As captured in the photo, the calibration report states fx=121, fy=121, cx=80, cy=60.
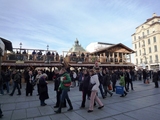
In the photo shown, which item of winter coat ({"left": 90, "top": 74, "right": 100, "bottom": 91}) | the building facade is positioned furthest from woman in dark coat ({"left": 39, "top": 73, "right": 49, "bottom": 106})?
the building facade

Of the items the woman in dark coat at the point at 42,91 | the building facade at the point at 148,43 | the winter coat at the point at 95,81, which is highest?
the building facade at the point at 148,43

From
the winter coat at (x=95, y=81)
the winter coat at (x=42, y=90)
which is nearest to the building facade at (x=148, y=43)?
the winter coat at (x=95, y=81)

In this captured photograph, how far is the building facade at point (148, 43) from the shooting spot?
49.7 metres

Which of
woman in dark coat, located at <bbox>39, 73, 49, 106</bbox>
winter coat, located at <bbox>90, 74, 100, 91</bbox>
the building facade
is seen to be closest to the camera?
winter coat, located at <bbox>90, 74, 100, 91</bbox>

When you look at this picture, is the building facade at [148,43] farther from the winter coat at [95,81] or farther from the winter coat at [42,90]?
the winter coat at [42,90]

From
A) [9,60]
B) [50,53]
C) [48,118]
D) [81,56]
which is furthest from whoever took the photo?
[81,56]

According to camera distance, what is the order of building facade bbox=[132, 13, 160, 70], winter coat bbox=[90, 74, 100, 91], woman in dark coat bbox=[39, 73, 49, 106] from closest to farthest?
winter coat bbox=[90, 74, 100, 91], woman in dark coat bbox=[39, 73, 49, 106], building facade bbox=[132, 13, 160, 70]

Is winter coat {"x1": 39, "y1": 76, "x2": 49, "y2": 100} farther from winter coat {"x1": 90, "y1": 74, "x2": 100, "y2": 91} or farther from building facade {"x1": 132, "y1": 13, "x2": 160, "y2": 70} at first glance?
building facade {"x1": 132, "y1": 13, "x2": 160, "y2": 70}

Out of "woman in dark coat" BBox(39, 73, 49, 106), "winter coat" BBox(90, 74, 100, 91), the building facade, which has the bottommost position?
"woman in dark coat" BBox(39, 73, 49, 106)

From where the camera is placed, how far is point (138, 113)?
4680 millimetres

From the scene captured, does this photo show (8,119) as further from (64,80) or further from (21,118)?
(64,80)

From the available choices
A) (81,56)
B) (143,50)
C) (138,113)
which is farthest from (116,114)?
(143,50)

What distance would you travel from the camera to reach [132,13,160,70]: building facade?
49.7 m

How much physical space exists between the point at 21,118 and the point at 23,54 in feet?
46.8
